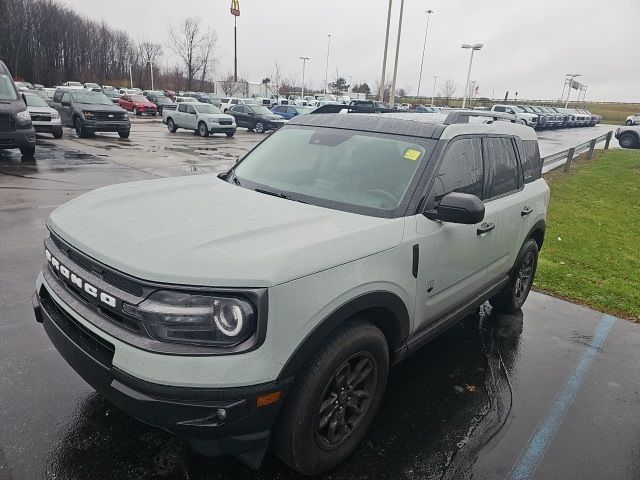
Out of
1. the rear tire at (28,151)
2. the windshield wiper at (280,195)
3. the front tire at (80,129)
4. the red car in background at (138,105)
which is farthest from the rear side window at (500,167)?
the red car in background at (138,105)

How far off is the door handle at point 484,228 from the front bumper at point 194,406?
80.5 inches

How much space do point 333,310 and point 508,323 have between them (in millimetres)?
3215

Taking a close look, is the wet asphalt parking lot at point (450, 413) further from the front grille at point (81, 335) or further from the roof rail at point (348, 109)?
the roof rail at point (348, 109)

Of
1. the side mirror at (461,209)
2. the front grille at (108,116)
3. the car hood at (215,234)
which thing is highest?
the side mirror at (461,209)

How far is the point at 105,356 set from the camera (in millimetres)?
2211

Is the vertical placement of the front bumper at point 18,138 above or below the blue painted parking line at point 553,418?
above

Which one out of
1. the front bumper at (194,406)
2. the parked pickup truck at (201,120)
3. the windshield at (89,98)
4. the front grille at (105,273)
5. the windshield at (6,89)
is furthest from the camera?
the parked pickup truck at (201,120)

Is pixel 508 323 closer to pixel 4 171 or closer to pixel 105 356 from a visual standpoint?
pixel 105 356

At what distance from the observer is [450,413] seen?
3.29 m

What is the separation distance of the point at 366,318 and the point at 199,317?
1.05m

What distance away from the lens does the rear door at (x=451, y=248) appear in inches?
118

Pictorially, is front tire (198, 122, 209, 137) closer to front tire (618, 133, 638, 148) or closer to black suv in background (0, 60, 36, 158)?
black suv in background (0, 60, 36, 158)

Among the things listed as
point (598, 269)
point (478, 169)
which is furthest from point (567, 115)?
point (478, 169)

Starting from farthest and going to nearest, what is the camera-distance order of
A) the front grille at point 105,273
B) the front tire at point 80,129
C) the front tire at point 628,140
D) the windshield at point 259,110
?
the windshield at point 259,110, the front tire at point 628,140, the front tire at point 80,129, the front grille at point 105,273
